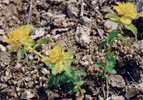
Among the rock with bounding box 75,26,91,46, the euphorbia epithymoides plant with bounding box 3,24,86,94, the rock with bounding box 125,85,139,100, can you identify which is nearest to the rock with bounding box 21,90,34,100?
the euphorbia epithymoides plant with bounding box 3,24,86,94

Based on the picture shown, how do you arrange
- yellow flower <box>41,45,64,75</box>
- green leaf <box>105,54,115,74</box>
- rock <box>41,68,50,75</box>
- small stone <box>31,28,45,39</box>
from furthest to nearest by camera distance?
1. small stone <box>31,28,45,39</box>
2. rock <box>41,68,50,75</box>
3. green leaf <box>105,54,115,74</box>
4. yellow flower <box>41,45,64,75</box>

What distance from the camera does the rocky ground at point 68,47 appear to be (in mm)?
3295

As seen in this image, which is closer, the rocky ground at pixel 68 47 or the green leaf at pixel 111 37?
the green leaf at pixel 111 37

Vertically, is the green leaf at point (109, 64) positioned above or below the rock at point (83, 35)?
below

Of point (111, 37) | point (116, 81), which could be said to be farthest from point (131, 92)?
point (111, 37)

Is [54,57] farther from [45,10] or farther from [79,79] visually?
[45,10]

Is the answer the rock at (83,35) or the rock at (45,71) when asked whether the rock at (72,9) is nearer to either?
the rock at (83,35)

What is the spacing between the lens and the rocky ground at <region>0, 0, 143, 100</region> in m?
3.29

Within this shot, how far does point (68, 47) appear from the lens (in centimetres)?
362

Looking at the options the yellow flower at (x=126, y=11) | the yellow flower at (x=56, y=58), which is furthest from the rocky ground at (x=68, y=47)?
the yellow flower at (x=126, y=11)

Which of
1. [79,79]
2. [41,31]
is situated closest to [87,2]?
[41,31]

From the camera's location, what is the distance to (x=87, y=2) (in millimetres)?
4012

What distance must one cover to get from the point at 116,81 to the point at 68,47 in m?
0.93

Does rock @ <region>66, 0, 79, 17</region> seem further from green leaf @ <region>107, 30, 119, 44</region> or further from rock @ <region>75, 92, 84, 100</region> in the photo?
rock @ <region>75, 92, 84, 100</region>
